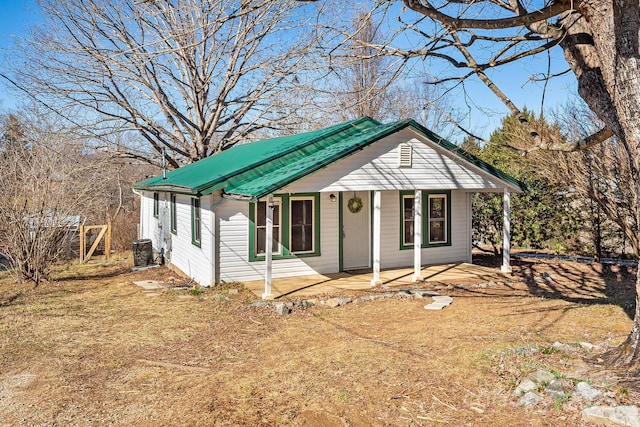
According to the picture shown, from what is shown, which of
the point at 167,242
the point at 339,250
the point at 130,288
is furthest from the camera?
the point at 167,242

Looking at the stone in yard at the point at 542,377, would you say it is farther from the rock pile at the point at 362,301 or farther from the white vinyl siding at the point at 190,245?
the white vinyl siding at the point at 190,245

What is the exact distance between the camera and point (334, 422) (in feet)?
14.0

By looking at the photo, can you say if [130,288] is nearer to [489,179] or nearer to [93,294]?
[93,294]

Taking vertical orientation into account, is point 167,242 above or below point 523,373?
above

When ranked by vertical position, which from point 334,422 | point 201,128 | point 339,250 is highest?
point 201,128

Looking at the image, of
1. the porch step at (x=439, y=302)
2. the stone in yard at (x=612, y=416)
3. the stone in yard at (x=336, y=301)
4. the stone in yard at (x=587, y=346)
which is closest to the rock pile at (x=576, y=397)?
the stone in yard at (x=612, y=416)

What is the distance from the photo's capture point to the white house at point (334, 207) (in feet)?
33.3

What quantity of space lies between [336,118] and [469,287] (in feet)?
47.9

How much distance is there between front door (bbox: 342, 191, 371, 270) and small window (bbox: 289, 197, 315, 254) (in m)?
0.97

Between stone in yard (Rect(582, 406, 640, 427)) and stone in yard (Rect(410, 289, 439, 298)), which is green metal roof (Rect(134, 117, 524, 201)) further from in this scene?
stone in yard (Rect(582, 406, 640, 427))

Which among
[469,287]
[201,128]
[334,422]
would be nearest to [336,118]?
[201,128]

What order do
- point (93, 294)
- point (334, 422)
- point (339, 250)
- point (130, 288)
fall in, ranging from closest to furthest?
point (334, 422) < point (93, 294) < point (130, 288) < point (339, 250)

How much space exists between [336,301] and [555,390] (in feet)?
16.4

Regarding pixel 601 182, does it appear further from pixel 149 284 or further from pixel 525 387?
pixel 149 284
